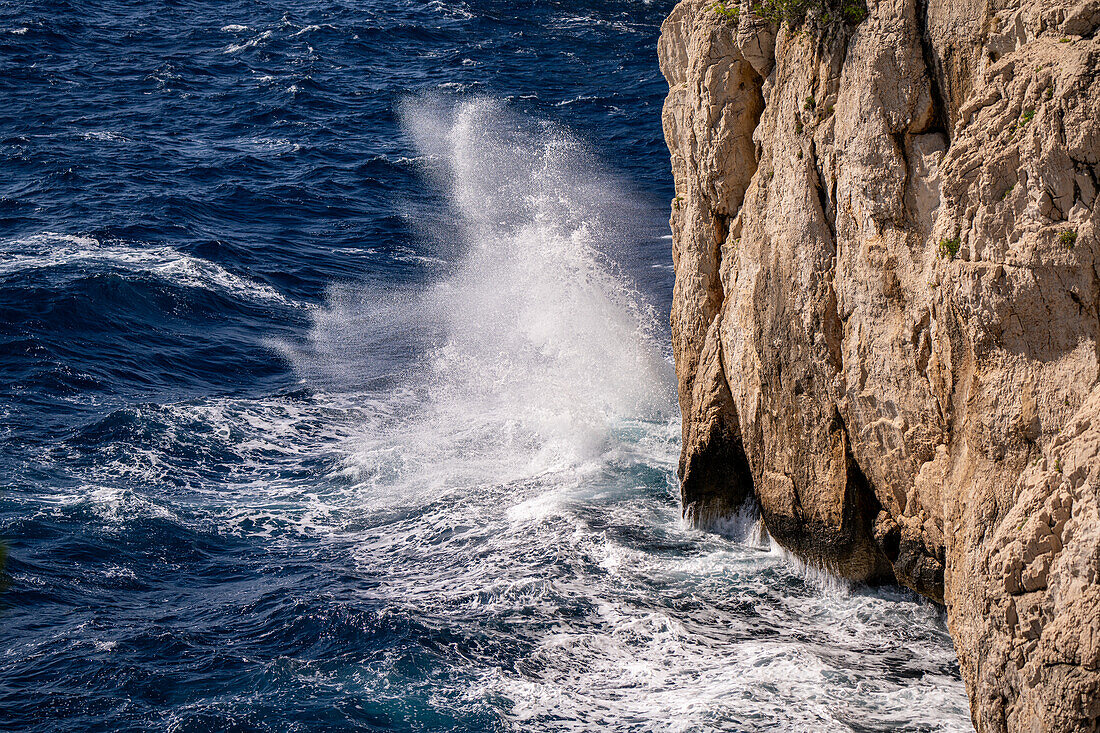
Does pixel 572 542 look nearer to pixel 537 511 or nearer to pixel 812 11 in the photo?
pixel 537 511

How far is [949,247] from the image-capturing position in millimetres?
11922

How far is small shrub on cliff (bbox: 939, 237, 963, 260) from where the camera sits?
1186cm

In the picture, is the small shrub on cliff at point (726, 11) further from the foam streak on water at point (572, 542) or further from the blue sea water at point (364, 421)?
the blue sea water at point (364, 421)

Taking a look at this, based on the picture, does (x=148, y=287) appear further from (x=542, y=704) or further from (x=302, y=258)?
(x=542, y=704)

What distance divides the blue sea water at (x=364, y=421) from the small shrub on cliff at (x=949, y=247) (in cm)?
588

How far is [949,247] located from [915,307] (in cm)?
181

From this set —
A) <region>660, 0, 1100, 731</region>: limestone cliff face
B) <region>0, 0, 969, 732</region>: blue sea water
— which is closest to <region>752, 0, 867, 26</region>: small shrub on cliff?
<region>660, 0, 1100, 731</region>: limestone cliff face

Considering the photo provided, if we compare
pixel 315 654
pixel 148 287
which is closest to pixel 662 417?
pixel 315 654

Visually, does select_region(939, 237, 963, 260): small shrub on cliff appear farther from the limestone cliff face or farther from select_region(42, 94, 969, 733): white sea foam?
select_region(42, 94, 969, 733): white sea foam

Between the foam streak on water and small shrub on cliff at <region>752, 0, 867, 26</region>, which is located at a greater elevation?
small shrub on cliff at <region>752, 0, 867, 26</region>

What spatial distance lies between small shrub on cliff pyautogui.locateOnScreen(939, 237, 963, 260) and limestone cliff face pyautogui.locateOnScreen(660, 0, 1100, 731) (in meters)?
0.04

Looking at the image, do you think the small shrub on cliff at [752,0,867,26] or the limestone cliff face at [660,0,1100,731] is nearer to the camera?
the limestone cliff face at [660,0,1100,731]

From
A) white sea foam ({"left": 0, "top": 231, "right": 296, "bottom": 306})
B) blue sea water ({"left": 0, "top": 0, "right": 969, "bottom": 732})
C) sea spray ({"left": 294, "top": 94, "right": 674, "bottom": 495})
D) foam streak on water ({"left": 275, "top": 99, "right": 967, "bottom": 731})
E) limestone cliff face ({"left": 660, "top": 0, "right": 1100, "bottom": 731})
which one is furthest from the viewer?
white sea foam ({"left": 0, "top": 231, "right": 296, "bottom": 306})

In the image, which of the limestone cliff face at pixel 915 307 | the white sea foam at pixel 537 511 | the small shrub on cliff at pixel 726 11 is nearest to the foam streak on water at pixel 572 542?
the white sea foam at pixel 537 511
